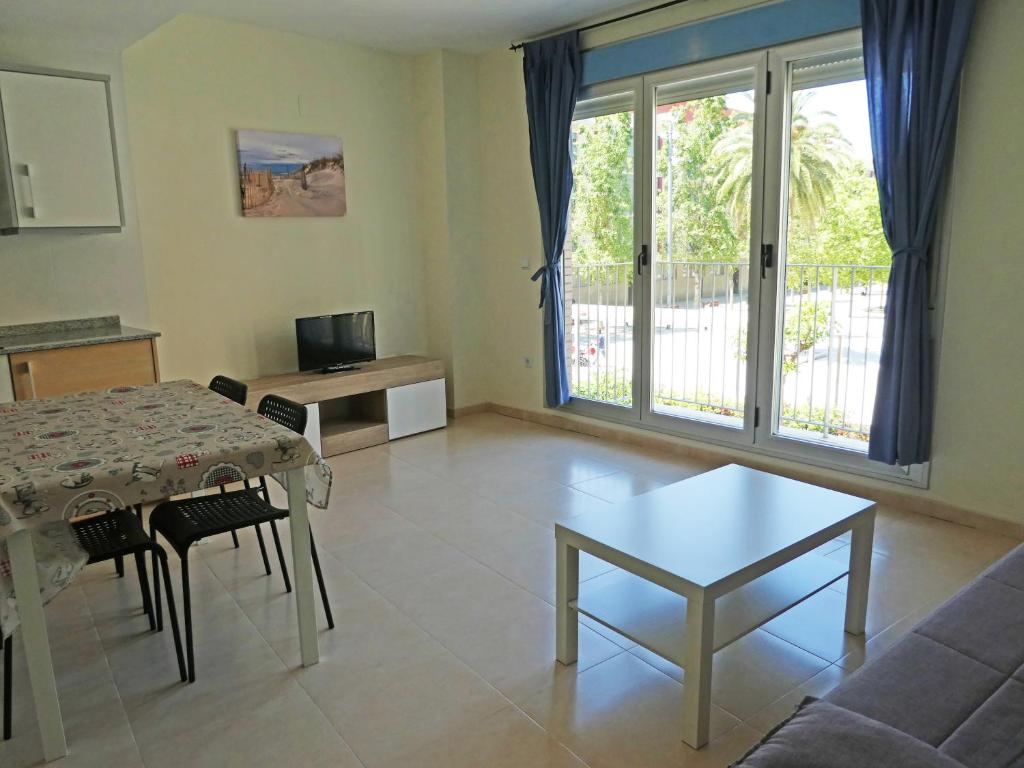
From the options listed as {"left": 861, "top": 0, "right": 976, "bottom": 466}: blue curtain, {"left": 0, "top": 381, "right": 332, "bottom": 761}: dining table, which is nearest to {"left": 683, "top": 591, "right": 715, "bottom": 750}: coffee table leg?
{"left": 0, "top": 381, "right": 332, "bottom": 761}: dining table

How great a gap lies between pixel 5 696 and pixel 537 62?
435cm

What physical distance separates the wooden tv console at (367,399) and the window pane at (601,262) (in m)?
1.03

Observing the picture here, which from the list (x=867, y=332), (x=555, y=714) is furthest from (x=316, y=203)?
(x=555, y=714)

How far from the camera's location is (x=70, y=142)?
356cm

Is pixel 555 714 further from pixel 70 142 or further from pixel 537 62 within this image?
pixel 537 62

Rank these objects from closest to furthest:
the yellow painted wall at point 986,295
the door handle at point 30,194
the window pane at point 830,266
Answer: the yellow painted wall at point 986,295
the door handle at point 30,194
the window pane at point 830,266

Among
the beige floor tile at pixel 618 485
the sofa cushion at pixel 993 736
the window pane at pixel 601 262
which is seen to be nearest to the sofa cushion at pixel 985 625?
the sofa cushion at pixel 993 736

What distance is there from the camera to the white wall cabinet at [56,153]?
11.1 feet

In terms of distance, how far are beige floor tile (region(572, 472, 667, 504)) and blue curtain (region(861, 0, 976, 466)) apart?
3.77 feet

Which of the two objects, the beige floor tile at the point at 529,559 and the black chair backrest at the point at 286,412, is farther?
the beige floor tile at the point at 529,559

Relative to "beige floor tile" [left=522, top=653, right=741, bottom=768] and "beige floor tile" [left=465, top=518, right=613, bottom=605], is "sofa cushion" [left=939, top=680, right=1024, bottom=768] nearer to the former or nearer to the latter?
"beige floor tile" [left=522, top=653, right=741, bottom=768]

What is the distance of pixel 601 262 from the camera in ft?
16.2

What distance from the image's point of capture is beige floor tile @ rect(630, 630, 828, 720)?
7.07 feet

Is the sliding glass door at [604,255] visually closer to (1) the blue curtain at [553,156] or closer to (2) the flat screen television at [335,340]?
(1) the blue curtain at [553,156]
